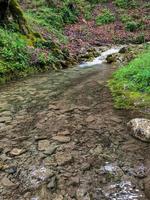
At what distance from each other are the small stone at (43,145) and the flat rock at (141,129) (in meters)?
1.71

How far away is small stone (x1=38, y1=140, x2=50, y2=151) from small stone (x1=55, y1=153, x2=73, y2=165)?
379mm

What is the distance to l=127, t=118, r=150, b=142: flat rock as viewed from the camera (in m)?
6.18

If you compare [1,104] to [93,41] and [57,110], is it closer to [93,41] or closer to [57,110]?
[57,110]

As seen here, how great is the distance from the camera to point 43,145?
20.2 ft

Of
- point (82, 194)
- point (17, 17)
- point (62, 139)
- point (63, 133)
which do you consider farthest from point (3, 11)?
point (82, 194)

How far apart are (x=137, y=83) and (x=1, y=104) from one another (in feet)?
13.7

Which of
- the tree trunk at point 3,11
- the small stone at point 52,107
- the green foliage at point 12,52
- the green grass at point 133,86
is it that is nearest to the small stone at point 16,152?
the small stone at point 52,107

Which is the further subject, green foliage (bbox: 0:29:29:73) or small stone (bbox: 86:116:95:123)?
green foliage (bbox: 0:29:29:73)

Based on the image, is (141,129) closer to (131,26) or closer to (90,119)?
(90,119)

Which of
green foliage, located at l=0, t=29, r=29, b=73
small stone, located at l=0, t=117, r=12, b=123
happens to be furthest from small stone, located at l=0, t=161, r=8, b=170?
green foliage, located at l=0, t=29, r=29, b=73

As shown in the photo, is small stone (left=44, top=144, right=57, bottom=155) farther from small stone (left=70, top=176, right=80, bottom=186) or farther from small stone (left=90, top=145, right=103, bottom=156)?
small stone (left=70, top=176, right=80, bottom=186)

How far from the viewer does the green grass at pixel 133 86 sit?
8.66 meters

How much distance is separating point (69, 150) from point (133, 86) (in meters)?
4.64

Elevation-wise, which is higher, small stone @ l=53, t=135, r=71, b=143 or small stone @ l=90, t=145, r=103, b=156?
small stone @ l=90, t=145, r=103, b=156
